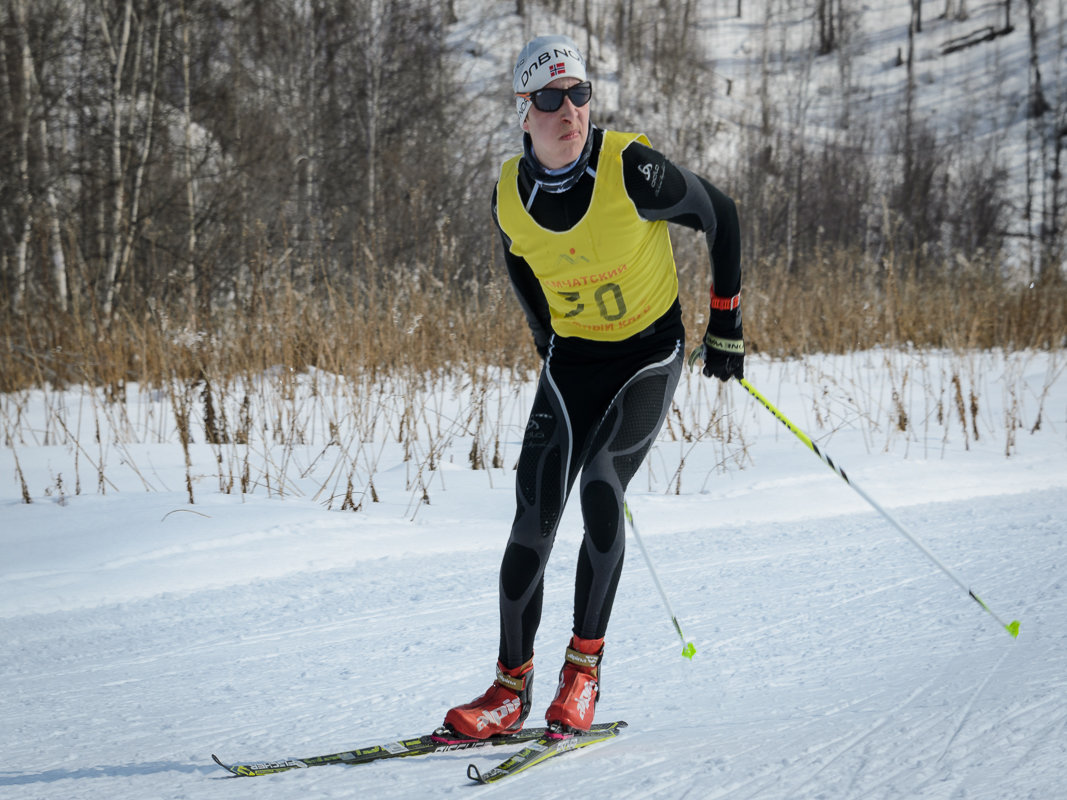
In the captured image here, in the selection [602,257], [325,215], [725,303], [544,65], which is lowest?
[725,303]

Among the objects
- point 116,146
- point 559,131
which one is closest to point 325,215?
point 116,146

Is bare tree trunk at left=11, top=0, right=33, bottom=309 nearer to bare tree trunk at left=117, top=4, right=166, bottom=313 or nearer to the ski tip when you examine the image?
bare tree trunk at left=117, top=4, right=166, bottom=313

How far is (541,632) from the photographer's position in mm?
3113

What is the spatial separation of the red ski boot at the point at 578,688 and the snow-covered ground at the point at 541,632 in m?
0.09

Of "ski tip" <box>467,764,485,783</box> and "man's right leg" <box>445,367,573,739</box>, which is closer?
"ski tip" <box>467,764,485,783</box>

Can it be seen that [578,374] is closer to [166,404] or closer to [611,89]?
[166,404]

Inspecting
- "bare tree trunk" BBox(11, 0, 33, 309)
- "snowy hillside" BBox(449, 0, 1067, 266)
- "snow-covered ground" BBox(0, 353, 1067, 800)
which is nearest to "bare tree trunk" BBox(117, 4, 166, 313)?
"bare tree trunk" BBox(11, 0, 33, 309)

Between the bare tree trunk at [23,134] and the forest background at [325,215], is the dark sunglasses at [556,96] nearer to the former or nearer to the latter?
the forest background at [325,215]

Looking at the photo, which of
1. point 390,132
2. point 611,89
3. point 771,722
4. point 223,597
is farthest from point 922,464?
point 611,89

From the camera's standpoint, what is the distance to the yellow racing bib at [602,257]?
232 cm

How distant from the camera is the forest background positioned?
6551 millimetres

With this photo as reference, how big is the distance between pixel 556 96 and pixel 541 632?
179cm

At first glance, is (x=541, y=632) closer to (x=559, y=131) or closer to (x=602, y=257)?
(x=602, y=257)

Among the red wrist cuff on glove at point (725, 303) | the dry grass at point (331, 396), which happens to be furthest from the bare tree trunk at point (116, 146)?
the red wrist cuff on glove at point (725, 303)
